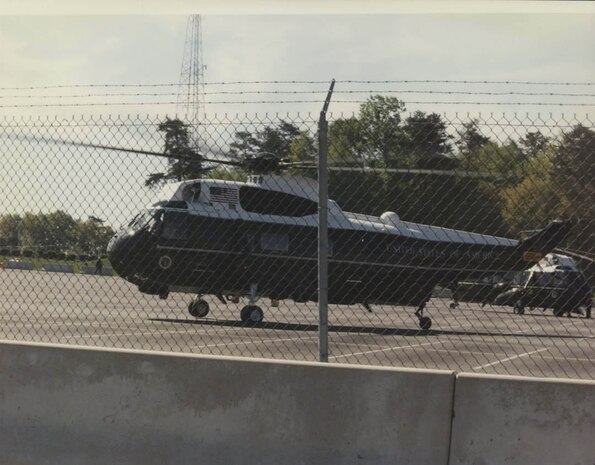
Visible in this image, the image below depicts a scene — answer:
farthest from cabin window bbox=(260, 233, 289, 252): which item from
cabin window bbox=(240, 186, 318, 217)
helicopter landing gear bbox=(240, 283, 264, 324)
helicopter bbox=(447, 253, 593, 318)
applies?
helicopter bbox=(447, 253, 593, 318)

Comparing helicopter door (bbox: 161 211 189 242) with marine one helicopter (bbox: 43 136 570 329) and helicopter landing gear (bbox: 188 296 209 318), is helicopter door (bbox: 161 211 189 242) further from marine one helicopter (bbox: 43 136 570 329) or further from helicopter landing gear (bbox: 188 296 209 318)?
helicopter landing gear (bbox: 188 296 209 318)

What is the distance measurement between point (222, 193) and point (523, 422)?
13959 millimetres

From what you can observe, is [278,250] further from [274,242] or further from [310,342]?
[310,342]

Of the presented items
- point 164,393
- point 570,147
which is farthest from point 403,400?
point 570,147

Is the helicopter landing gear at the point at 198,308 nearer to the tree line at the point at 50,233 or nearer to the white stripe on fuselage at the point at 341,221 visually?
the white stripe on fuselage at the point at 341,221

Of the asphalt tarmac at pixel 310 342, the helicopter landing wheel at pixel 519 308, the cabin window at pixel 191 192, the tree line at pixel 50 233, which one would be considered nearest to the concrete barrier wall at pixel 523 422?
the tree line at pixel 50 233

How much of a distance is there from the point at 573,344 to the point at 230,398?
49.8ft

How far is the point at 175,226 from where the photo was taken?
754 inches

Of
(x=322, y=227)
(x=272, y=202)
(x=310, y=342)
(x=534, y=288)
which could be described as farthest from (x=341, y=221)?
(x=322, y=227)

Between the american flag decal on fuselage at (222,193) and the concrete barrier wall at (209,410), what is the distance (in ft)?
41.2

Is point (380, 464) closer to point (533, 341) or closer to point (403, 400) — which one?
point (403, 400)

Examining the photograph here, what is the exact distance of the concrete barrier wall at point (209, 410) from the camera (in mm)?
5516

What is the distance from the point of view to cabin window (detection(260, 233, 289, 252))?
19766 mm

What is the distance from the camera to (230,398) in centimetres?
586
